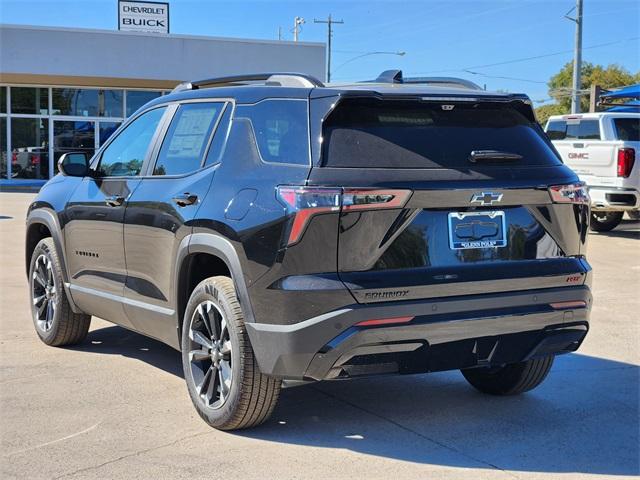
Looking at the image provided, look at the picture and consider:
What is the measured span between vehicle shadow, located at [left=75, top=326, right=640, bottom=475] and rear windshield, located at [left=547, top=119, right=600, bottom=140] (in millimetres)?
10385

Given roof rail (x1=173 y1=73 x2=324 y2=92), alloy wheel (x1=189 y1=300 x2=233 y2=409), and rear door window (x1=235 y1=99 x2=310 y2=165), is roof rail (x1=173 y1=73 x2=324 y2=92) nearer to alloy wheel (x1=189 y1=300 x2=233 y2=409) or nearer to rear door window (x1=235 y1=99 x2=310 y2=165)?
rear door window (x1=235 y1=99 x2=310 y2=165)

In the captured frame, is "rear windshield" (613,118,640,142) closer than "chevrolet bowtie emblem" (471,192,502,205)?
No

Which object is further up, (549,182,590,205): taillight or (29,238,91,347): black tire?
(549,182,590,205): taillight

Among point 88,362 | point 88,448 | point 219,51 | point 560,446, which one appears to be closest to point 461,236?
point 560,446

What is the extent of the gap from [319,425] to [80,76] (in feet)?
86.8

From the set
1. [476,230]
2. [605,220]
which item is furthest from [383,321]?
[605,220]

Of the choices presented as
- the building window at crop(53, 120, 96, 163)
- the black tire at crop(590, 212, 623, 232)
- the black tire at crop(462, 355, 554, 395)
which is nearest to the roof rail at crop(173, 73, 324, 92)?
the black tire at crop(462, 355, 554, 395)

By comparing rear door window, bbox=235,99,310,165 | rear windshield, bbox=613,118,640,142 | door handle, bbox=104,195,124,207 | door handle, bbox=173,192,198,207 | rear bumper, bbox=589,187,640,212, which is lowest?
rear bumper, bbox=589,187,640,212

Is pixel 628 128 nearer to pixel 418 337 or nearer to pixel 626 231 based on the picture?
pixel 626 231

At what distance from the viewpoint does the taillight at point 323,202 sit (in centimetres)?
391

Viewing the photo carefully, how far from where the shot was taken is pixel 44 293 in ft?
21.8

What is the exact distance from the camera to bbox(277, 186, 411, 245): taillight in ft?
12.8

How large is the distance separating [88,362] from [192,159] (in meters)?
2.04

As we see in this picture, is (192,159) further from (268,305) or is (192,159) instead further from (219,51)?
(219,51)
